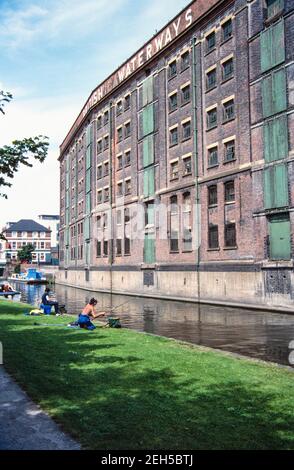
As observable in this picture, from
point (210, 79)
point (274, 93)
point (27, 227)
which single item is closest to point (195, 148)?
point (210, 79)

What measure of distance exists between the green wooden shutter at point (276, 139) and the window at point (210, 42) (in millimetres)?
9553

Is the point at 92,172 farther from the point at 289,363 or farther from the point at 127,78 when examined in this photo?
the point at 289,363

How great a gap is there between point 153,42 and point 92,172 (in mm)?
18050

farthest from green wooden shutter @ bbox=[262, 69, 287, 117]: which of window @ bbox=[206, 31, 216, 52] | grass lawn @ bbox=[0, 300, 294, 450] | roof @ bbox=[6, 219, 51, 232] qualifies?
roof @ bbox=[6, 219, 51, 232]

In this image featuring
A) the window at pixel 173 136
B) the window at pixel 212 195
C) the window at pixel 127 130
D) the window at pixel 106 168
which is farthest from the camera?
the window at pixel 106 168

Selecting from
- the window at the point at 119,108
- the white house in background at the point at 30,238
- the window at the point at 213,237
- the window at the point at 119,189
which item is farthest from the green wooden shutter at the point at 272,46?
the white house in background at the point at 30,238

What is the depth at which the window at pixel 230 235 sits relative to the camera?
3142cm

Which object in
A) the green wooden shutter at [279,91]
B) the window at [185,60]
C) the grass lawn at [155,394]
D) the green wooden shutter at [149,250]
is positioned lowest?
the grass lawn at [155,394]

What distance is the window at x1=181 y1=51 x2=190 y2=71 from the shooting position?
37.0 metres

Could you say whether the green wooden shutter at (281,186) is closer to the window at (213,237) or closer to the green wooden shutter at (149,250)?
the window at (213,237)

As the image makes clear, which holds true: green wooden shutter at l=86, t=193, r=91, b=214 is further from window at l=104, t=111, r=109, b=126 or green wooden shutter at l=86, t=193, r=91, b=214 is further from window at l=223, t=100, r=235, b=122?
window at l=223, t=100, r=235, b=122

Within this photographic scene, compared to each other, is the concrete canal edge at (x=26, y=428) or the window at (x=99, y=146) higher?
the window at (x=99, y=146)

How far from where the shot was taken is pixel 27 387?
7496 millimetres

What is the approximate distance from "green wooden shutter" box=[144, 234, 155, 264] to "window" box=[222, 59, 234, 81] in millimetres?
14976
